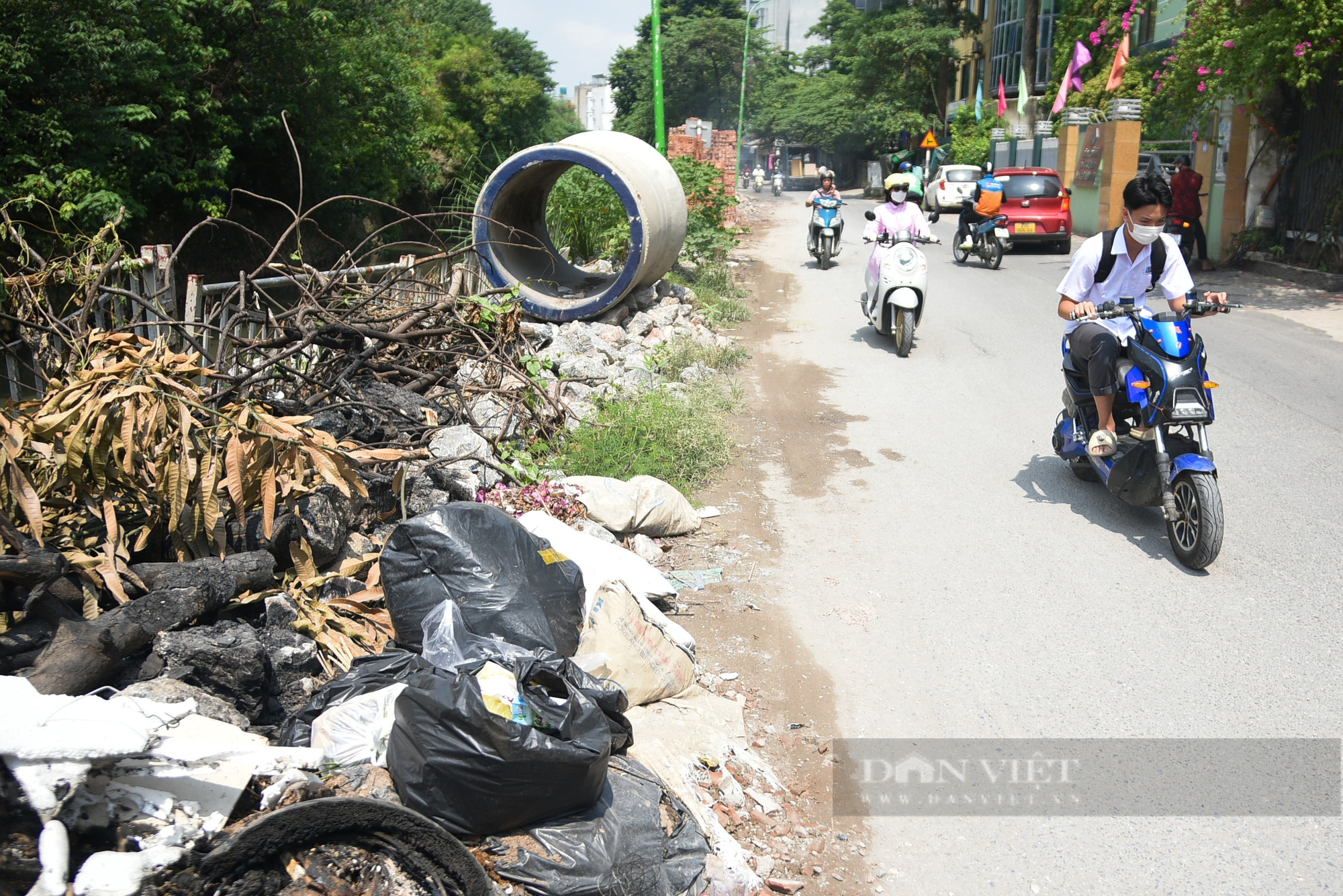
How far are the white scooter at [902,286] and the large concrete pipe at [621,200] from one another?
2.43 m

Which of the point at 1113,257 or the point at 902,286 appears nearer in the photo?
the point at 1113,257

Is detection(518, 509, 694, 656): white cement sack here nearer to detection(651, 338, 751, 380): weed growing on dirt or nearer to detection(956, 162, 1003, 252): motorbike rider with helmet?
detection(651, 338, 751, 380): weed growing on dirt

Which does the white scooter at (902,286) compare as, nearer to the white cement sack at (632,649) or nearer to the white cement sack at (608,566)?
the white cement sack at (608,566)

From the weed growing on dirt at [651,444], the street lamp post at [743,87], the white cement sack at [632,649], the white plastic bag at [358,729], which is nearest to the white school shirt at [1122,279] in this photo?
the weed growing on dirt at [651,444]

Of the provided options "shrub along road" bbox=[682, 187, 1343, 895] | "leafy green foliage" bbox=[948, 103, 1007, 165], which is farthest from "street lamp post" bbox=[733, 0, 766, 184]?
"shrub along road" bbox=[682, 187, 1343, 895]


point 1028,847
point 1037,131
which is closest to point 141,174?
point 1028,847

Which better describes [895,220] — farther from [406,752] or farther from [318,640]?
[406,752]

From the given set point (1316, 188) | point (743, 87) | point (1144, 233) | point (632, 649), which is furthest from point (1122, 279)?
point (743, 87)

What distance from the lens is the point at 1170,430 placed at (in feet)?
16.5

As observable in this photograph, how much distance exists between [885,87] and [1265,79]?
4079 cm

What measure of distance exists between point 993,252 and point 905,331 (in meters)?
8.08

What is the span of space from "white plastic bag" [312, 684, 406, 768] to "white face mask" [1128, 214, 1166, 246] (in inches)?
181

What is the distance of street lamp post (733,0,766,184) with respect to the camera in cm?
3722

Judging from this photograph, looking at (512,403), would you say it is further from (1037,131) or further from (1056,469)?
(1037,131)
